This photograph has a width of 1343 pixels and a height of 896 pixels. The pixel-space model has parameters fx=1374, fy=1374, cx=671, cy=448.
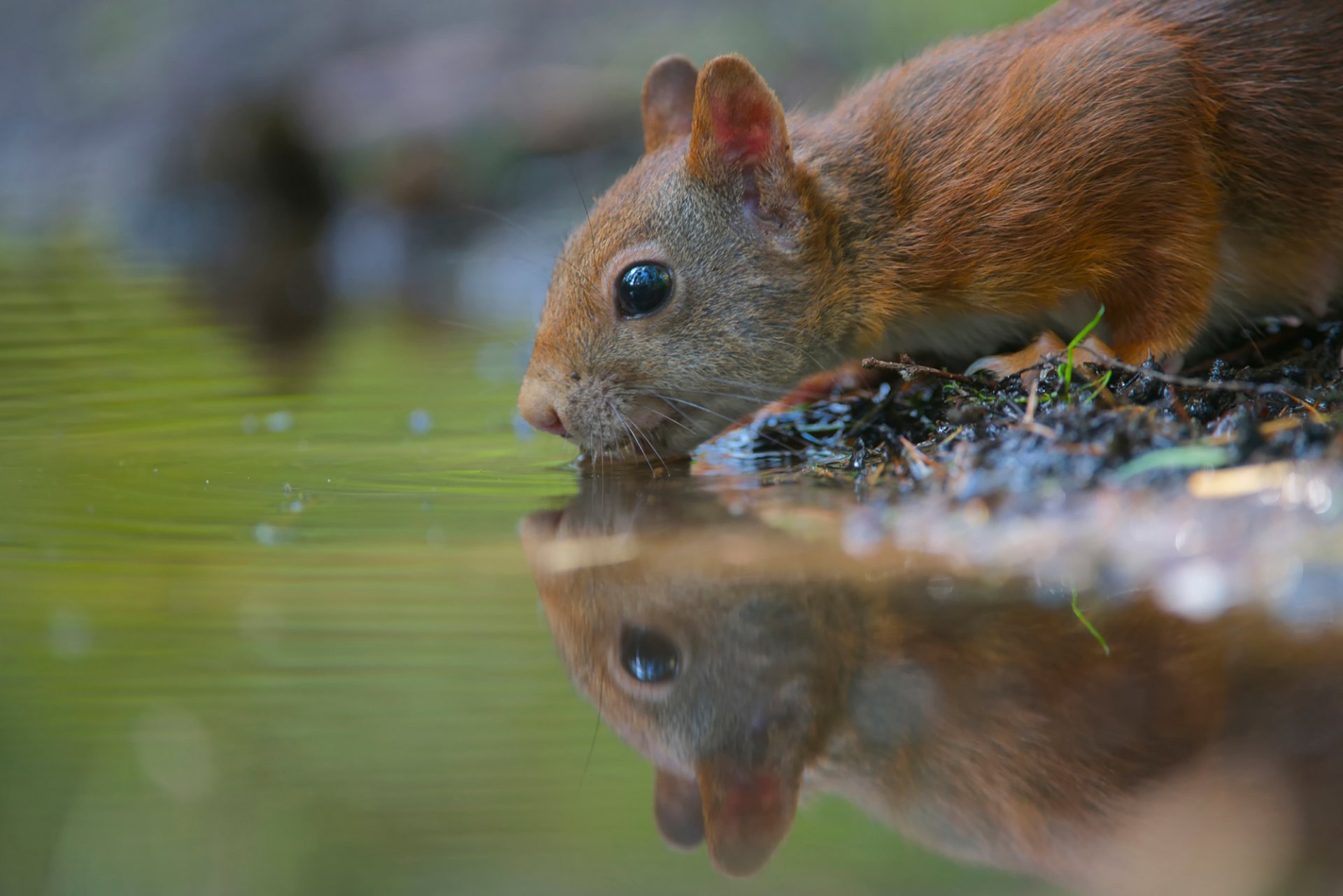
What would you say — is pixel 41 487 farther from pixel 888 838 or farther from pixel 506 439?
pixel 888 838

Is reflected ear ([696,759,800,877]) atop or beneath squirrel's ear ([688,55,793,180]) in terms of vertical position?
beneath

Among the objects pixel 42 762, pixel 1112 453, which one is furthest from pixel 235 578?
pixel 1112 453

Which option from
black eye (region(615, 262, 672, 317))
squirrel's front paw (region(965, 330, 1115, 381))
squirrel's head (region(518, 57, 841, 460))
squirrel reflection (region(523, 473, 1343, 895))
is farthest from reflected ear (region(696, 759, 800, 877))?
black eye (region(615, 262, 672, 317))

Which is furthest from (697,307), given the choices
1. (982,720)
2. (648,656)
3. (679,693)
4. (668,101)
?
(982,720)

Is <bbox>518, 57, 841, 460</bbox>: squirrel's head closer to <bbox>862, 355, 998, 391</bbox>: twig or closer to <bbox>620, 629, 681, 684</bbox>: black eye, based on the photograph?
<bbox>862, 355, 998, 391</bbox>: twig

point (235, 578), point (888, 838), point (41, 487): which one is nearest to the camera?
point (888, 838)

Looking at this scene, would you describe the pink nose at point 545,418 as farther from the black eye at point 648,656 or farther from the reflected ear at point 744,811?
the reflected ear at point 744,811
